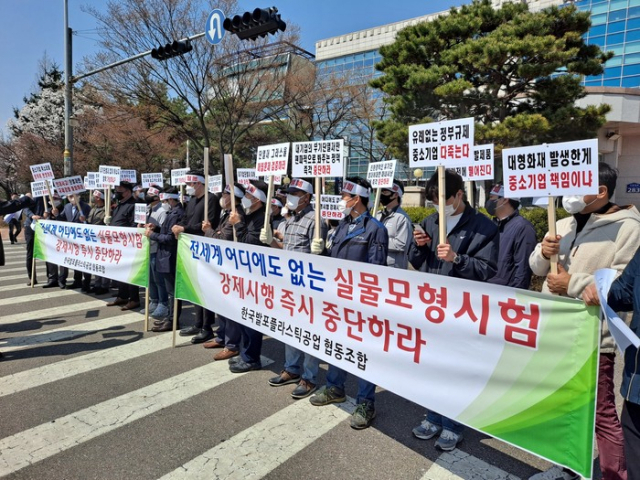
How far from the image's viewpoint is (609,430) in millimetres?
2602

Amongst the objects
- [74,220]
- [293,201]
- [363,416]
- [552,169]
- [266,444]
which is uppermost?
[552,169]

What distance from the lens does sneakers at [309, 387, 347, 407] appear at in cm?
385

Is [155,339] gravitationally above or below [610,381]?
below

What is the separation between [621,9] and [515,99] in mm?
26457

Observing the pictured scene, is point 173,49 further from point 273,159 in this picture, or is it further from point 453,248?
point 453,248

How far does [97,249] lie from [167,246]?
167 cm

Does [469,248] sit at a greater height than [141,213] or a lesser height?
lesser

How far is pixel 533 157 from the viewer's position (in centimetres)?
295

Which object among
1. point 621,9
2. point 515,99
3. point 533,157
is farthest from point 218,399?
point 621,9

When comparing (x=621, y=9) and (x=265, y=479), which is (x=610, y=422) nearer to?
(x=265, y=479)

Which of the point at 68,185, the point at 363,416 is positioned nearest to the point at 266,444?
the point at 363,416

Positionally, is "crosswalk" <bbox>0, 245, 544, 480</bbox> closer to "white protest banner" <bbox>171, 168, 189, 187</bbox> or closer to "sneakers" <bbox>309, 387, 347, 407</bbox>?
"sneakers" <bbox>309, 387, 347, 407</bbox>

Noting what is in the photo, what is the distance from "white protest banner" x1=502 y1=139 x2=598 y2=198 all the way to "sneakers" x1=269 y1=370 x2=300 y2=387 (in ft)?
8.73

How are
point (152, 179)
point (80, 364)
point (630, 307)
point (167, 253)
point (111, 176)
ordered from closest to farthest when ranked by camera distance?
point (630, 307) → point (80, 364) → point (167, 253) → point (111, 176) → point (152, 179)
